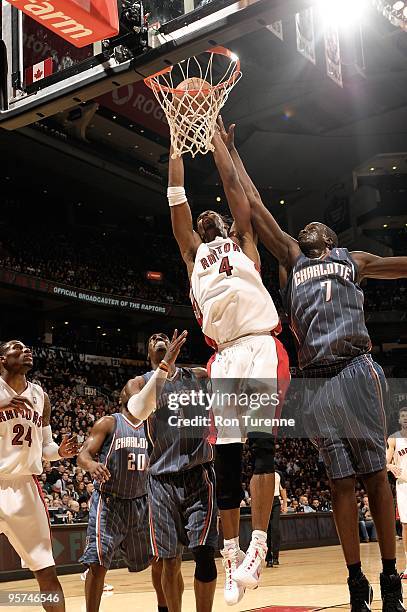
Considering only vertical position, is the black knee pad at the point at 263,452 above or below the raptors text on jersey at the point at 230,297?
below

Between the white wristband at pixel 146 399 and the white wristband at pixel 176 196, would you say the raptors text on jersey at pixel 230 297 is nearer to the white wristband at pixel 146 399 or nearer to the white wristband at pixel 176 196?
the white wristband at pixel 176 196

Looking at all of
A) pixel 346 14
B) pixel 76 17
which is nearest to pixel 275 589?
pixel 76 17

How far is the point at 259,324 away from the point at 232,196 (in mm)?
860

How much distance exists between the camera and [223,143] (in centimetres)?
485

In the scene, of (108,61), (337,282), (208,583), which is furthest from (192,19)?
(208,583)

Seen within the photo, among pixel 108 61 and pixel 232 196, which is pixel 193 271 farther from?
pixel 108 61

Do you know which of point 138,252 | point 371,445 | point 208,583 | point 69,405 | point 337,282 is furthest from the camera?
point 138,252

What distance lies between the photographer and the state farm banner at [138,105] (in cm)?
2012

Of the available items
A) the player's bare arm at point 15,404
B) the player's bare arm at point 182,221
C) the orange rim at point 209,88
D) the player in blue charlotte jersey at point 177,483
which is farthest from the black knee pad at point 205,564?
the orange rim at point 209,88

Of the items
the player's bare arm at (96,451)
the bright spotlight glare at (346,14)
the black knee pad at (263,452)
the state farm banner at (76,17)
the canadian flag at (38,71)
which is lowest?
the black knee pad at (263,452)

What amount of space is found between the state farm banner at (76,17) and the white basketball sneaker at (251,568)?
10.8 feet

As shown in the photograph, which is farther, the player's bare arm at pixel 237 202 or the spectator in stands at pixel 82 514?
the spectator in stands at pixel 82 514

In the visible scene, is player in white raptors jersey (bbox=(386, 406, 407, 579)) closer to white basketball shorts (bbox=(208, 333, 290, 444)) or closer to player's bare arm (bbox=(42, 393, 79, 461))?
player's bare arm (bbox=(42, 393, 79, 461))

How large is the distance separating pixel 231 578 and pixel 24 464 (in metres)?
2.27
